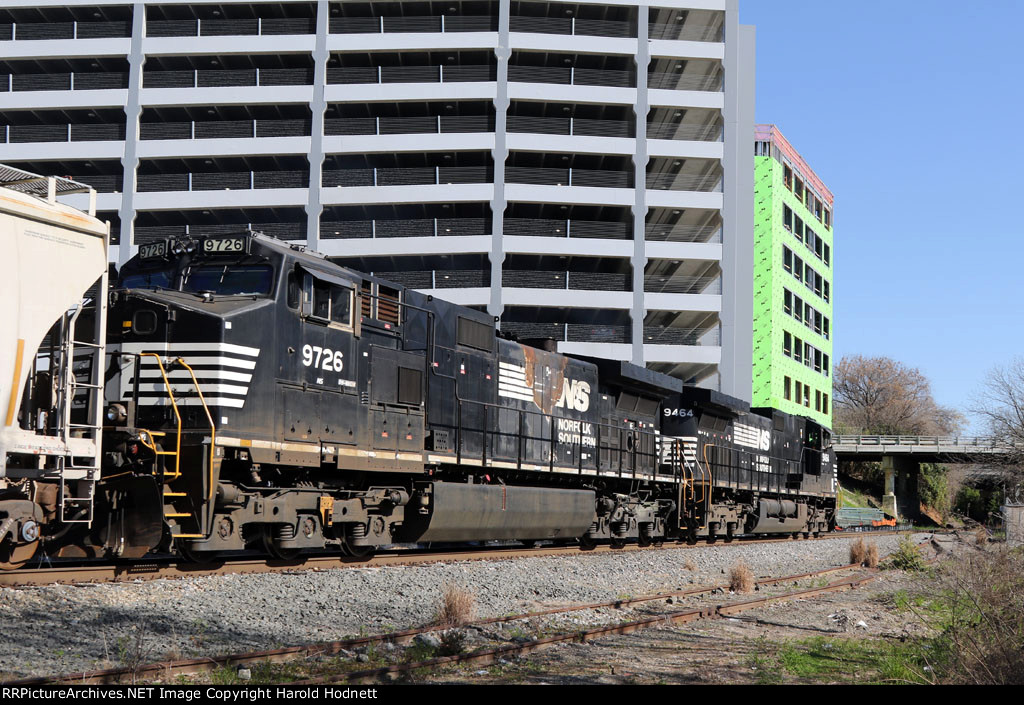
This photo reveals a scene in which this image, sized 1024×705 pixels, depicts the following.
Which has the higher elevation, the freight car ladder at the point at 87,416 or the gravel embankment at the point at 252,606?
the freight car ladder at the point at 87,416

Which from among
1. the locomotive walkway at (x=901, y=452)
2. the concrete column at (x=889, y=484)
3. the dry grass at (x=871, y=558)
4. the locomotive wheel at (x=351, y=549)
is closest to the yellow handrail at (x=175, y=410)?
the locomotive wheel at (x=351, y=549)

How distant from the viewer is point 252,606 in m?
10.2

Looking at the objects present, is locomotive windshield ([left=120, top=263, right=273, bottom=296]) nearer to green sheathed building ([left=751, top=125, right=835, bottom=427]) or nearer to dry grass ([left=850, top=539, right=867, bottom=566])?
dry grass ([left=850, top=539, right=867, bottom=566])

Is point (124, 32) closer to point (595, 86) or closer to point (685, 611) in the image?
point (595, 86)

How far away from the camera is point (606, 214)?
2259 inches

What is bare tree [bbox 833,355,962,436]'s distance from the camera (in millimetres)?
101500

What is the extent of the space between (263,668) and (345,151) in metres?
48.5

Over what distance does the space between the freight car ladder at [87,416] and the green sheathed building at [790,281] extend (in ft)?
171

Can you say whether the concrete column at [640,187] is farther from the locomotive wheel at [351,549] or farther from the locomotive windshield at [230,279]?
the locomotive windshield at [230,279]

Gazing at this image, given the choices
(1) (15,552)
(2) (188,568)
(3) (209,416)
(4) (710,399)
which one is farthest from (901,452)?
(1) (15,552)

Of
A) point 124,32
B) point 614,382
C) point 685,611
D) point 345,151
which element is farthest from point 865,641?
point 124,32

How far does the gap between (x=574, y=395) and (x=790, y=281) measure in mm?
47166

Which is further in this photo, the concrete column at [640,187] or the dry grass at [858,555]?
the concrete column at [640,187]

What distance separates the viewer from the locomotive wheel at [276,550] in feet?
42.1
